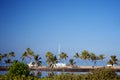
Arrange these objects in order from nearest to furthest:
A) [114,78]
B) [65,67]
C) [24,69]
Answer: [114,78] → [24,69] → [65,67]

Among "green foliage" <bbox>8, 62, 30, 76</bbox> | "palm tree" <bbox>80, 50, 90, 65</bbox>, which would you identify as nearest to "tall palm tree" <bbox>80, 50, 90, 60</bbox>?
"palm tree" <bbox>80, 50, 90, 65</bbox>

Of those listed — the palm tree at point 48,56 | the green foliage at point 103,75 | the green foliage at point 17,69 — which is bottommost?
the green foliage at point 103,75

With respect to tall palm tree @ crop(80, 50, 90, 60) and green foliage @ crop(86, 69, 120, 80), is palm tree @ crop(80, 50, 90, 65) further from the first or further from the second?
green foliage @ crop(86, 69, 120, 80)

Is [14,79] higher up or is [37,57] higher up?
[37,57]

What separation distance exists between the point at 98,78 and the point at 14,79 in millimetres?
12499

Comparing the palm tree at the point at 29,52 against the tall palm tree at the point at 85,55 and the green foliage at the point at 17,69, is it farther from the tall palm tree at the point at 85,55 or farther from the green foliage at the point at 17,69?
the green foliage at the point at 17,69

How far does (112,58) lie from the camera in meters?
133

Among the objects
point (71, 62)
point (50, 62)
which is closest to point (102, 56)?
point (71, 62)

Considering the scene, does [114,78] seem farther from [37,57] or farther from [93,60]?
[93,60]

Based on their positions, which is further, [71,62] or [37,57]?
[71,62]

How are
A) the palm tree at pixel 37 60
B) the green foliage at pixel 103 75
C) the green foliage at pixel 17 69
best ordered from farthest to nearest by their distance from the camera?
the palm tree at pixel 37 60 → the green foliage at pixel 17 69 → the green foliage at pixel 103 75

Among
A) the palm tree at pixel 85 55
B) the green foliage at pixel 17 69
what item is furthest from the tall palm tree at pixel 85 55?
the green foliage at pixel 17 69

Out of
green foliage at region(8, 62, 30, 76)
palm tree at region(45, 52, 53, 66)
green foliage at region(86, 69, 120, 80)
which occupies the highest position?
palm tree at region(45, 52, 53, 66)

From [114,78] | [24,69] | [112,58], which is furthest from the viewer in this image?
[112,58]
